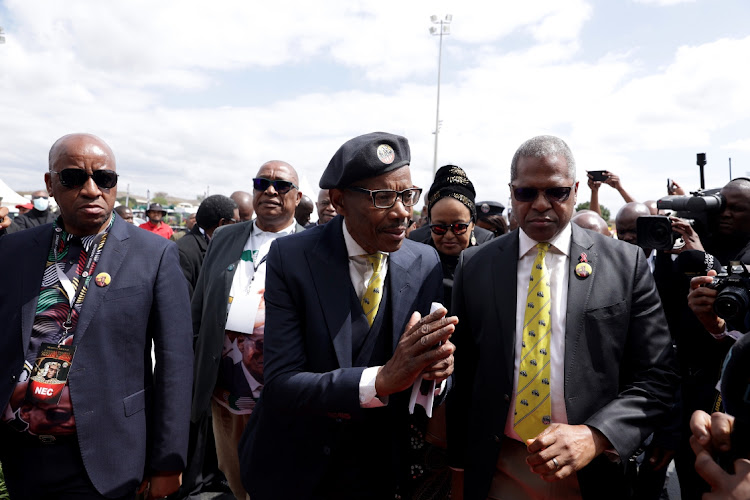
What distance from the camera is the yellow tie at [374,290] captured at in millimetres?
2305

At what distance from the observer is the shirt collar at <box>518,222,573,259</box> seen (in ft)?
8.02

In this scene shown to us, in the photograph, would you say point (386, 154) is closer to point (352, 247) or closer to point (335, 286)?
point (352, 247)

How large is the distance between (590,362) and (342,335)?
106cm

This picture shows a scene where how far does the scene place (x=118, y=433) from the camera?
245cm

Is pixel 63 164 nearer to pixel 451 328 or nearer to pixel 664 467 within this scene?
pixel 451 328

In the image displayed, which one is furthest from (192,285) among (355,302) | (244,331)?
(355,302)

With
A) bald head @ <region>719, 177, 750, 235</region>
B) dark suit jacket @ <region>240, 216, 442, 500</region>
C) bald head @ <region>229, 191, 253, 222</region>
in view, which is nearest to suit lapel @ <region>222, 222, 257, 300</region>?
dark suit jacket @ <region>240, 216, 442, 500</region>

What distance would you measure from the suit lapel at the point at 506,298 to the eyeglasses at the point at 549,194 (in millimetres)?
242

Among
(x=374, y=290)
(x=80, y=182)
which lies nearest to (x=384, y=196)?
(x=374, y=290)

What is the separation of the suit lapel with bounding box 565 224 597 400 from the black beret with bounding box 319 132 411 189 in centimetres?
89

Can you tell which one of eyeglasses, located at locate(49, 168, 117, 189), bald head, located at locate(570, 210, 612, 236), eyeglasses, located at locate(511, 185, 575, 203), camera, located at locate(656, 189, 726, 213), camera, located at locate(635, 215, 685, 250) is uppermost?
bald head, located at locate(570, 210, 612, 236)

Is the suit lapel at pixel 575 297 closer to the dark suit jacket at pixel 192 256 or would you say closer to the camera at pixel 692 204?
the camera at pixel 692 204

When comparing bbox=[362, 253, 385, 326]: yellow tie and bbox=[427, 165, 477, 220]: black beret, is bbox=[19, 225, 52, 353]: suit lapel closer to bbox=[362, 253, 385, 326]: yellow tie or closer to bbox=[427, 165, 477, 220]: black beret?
bbox=[362, 253, 385, 326]: yellow tie

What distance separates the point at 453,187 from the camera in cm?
364
